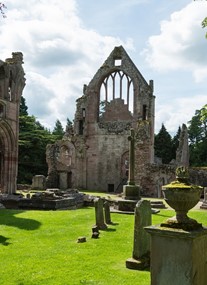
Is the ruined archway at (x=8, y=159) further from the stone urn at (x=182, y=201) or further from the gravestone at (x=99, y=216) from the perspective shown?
the stone urn at (x=182, y=201)

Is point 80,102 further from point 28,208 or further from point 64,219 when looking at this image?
point 64,219

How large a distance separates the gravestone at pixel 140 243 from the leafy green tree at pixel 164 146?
1866 inches

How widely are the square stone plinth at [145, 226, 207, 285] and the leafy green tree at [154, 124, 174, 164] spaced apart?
5059 centimetres

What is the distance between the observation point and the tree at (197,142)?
52.5 metres

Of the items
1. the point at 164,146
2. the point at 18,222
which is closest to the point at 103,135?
the point at 164,146

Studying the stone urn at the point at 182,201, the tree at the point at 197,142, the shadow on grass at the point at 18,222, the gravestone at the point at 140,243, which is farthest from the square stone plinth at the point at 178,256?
the tree at the point at 197,142

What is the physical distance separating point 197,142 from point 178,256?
5254 cm

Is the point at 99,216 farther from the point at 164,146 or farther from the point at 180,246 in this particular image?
the point at 164,146

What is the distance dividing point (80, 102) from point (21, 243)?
3320 cm

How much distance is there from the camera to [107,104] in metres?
41.4

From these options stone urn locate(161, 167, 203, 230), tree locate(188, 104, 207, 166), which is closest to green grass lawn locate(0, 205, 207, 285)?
stone urn locate(161, 167, 203, 230)

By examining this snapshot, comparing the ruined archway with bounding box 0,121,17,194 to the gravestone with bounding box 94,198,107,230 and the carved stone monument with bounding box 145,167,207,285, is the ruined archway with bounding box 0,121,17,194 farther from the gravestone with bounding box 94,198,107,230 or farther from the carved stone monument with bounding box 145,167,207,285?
the carved stone monument with bounding box 145,167,207,285

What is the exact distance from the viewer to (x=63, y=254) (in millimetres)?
8797

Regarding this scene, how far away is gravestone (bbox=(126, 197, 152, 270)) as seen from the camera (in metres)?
7.82
